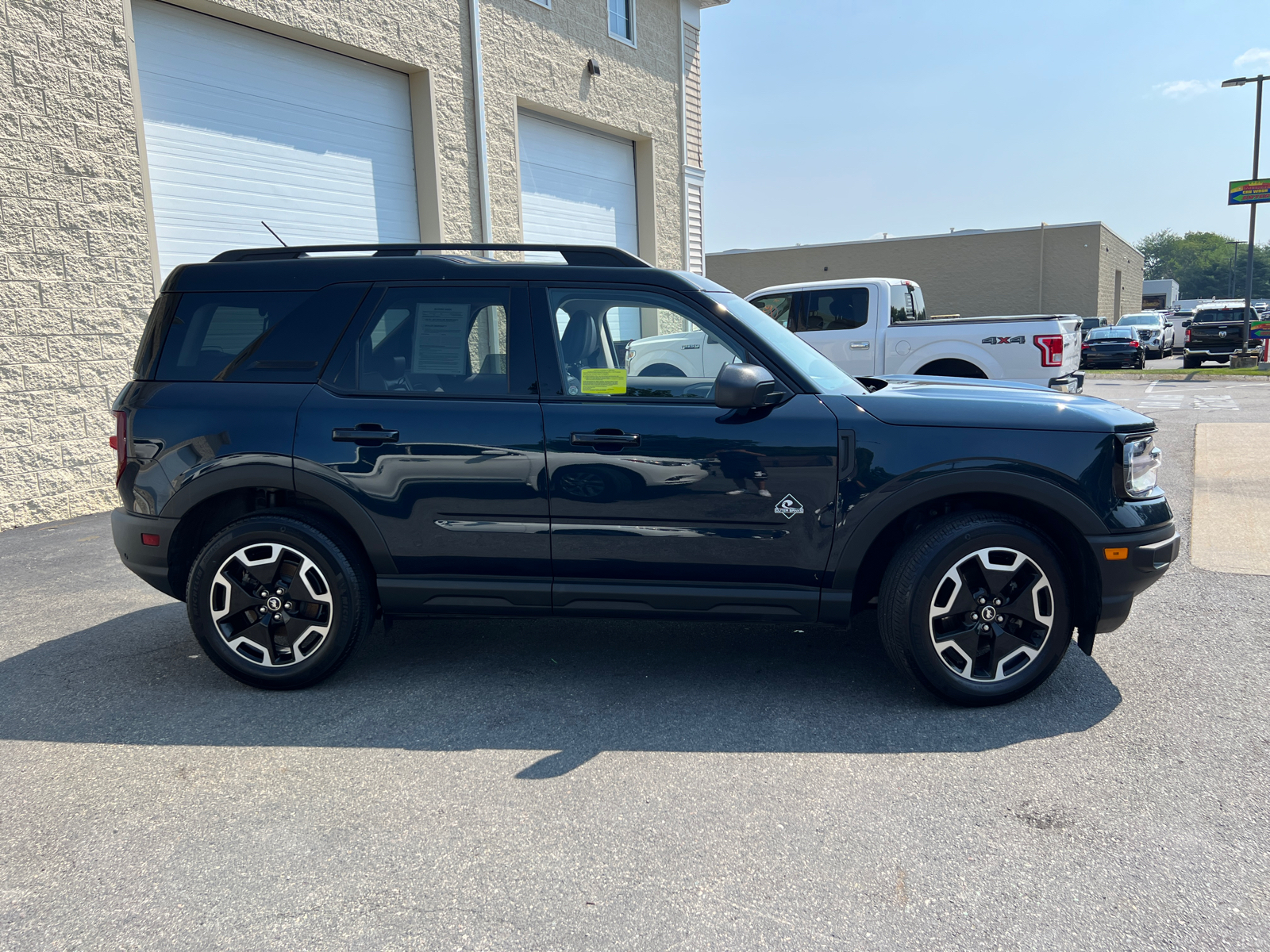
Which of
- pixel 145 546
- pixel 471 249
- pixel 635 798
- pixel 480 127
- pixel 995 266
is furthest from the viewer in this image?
pixel 995 266

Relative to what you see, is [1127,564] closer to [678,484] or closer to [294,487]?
[678,484]

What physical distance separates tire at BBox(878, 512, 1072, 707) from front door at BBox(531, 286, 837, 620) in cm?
37

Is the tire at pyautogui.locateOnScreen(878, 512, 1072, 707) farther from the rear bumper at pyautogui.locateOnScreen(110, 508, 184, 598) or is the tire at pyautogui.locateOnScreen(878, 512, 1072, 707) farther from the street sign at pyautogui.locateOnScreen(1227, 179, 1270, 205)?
the street sign at pyautogui.locateOnScreen(1227, 179, 1270, 205)

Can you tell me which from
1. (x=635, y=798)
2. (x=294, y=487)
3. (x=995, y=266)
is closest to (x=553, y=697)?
(x=635, y=798)

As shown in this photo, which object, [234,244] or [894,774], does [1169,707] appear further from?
[234,244]

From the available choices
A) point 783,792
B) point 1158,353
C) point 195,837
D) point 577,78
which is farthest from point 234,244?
point 1158,353

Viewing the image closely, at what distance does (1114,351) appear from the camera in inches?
1078

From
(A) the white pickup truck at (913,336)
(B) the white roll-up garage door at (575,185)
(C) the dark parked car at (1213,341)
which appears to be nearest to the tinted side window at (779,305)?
(A) the white pickup truck at (913,336)

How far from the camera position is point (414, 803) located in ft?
10.4

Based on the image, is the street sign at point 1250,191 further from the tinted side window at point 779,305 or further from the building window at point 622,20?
the tinted side window at point 779,305

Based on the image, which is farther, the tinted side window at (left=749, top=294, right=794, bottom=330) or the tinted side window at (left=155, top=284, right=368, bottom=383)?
the tinted side window at (left=749, top=294, right=794, bottom=330)

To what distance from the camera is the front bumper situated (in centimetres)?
372

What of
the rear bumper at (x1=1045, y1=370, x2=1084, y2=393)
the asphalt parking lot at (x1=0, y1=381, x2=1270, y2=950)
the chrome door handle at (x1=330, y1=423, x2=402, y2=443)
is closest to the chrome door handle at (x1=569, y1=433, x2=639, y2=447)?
the chrome door handle at (x1=330, y1=423, x2=402, y2=443)

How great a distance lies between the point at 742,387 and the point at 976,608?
1.32 meters
